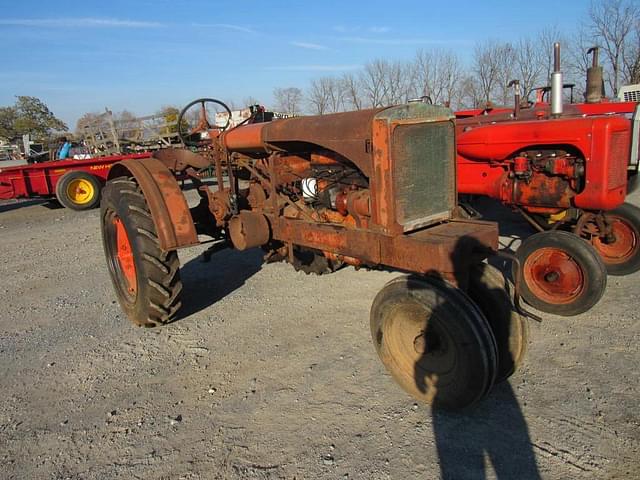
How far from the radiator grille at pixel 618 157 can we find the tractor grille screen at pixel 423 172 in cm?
181

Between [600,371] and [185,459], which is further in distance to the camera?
[600,371]

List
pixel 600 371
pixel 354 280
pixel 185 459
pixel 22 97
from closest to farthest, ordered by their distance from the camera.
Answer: pixel 185 459 < pixel 600 371 < pixel 354 280 < pixel 22 97

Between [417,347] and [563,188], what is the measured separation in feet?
8.31

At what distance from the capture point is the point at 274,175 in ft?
12.1

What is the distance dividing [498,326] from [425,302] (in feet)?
1.92

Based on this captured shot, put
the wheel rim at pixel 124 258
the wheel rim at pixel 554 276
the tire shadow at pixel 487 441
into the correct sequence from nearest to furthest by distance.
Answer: the tire shadow at pixel 487 441
the wheel rim at pixel 554 276
the wheel rim at pixel 124 258

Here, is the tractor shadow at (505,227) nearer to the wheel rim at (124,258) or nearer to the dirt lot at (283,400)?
the dirt lot at (283,400)

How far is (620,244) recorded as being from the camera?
4719 millimetres

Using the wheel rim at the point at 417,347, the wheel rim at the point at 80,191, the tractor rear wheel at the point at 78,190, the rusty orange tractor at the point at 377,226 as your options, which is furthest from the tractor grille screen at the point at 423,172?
the wheel rim at the point at 80,191

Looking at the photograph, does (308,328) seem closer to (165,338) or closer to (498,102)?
(165,338)

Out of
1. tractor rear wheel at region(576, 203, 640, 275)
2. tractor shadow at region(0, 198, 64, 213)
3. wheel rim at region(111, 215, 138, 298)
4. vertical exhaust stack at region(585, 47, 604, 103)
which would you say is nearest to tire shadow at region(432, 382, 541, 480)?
tractor rear wheel at region(576, 203, 640, 275)

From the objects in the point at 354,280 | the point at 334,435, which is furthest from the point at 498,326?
the point at 354,280

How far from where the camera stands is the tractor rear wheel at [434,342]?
2424 millimetres

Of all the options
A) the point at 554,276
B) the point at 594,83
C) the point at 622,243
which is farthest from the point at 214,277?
the point at 594,83
